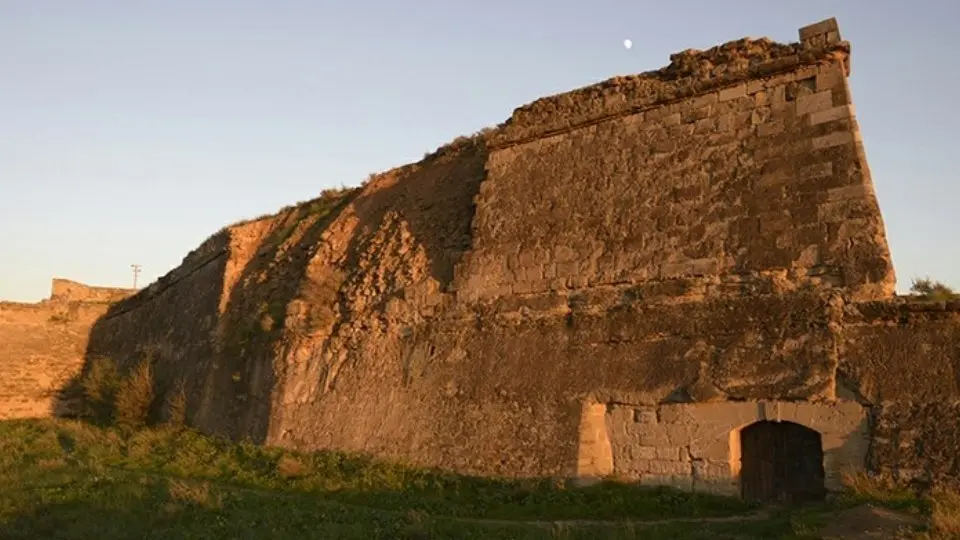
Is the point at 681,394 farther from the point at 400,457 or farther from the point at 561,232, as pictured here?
the point at 400,457

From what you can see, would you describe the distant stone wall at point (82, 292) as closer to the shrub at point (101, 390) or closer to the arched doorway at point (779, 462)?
the shrub at point (101, 390)

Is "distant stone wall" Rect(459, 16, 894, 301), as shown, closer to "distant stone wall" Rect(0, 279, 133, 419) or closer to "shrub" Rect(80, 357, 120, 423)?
"shrub" Rect(80, 357, 120, 423)

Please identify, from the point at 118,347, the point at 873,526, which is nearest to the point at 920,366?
the point at 873,526

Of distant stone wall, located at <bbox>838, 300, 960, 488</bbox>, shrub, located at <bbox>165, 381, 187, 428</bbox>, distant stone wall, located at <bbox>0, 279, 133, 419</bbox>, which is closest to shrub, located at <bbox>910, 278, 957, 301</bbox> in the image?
distant stone wall, located at <bbox>838, 300, 960, 488</bbox>

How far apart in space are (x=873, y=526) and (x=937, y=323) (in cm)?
254

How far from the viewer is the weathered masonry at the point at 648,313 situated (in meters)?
8.24

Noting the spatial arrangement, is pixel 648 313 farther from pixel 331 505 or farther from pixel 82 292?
pixel 82 292

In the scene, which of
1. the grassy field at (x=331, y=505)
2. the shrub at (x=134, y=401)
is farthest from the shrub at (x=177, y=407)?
the grassy field at (x=331, y=505)

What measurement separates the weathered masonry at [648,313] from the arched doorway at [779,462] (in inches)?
1.0

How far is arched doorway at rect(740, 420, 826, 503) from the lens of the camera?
8.73 m

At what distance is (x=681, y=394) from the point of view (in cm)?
906

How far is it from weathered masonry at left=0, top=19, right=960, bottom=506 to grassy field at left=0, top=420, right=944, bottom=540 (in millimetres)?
478

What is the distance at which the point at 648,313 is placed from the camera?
9.68 metres

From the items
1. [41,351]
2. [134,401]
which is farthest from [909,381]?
[41,351]
